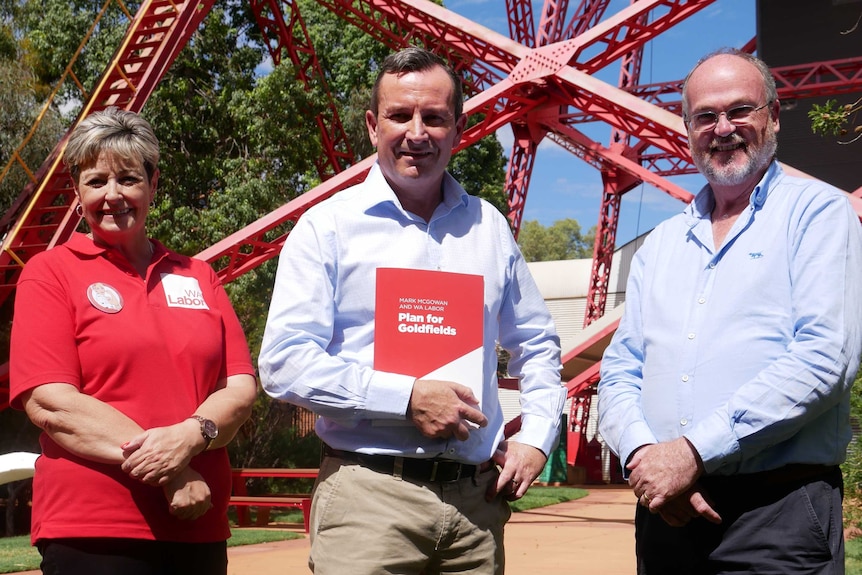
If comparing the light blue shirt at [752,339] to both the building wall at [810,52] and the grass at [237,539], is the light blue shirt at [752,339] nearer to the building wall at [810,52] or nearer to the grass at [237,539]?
A: the grass at [237,539]

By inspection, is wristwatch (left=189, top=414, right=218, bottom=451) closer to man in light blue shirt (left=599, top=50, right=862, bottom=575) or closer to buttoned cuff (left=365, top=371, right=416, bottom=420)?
buttoned cuff (left=365, top=371, right=416, bottom=420)

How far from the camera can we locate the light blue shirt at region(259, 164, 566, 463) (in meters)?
3.01

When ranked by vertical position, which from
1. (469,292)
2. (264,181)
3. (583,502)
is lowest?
(583,502)

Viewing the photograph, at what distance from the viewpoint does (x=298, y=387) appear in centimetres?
300

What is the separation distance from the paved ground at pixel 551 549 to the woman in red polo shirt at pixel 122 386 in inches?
235

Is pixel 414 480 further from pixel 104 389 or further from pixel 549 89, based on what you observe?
pixel 549 89

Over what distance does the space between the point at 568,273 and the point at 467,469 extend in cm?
3314

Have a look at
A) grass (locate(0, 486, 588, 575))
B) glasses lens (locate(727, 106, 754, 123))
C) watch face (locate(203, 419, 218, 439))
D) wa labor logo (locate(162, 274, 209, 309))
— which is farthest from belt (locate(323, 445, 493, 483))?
grass (locate(0, 486, 588, 575))

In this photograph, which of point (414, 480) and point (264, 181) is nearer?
point (414, 480)

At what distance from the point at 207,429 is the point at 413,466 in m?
0.68

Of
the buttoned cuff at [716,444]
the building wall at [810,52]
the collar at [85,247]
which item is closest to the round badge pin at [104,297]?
the collar at [85,247]

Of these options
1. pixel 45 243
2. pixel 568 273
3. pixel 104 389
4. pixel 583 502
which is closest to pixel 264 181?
pixel 45 243

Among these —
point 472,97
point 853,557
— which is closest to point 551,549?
point 853,557

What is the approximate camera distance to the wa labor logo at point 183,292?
3.48m
